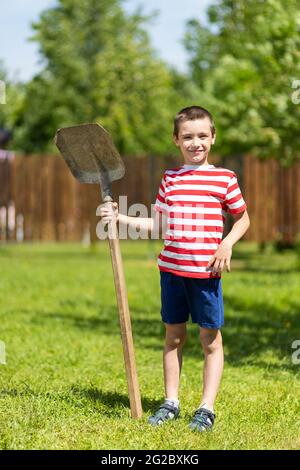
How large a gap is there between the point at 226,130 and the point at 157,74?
720 inches

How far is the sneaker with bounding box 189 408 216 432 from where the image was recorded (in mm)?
4754

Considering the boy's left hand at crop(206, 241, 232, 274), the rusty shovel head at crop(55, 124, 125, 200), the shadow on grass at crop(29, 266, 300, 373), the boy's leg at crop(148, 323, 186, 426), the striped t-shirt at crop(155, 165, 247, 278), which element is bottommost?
the shadow on grass at crop(29, 266, 300, 373)

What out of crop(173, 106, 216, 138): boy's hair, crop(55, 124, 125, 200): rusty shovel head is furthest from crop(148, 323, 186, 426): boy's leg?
crop(173, 106, 216, 138): boy's hair

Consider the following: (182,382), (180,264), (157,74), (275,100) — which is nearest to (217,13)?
(275,100)

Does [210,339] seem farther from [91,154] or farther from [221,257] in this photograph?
[91,154]

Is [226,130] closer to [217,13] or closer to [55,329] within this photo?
[217,13]

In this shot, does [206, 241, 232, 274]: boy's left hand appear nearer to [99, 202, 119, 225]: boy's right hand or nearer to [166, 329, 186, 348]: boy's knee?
[166, 329, 186, 348]: boy's knee

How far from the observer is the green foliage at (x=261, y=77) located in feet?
34.5

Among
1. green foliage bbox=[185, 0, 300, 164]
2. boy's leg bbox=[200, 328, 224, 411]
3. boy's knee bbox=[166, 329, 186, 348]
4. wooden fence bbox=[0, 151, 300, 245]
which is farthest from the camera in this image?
wooden fence bbox=[0, 151, 300, 245]

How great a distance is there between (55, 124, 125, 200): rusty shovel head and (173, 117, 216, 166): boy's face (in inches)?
15.4

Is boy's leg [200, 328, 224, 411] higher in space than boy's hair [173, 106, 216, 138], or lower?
lower

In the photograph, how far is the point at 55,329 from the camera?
9.29 metres

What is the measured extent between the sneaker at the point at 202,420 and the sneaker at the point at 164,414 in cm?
17

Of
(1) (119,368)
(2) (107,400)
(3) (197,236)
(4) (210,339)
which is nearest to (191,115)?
(3) (197,236)
